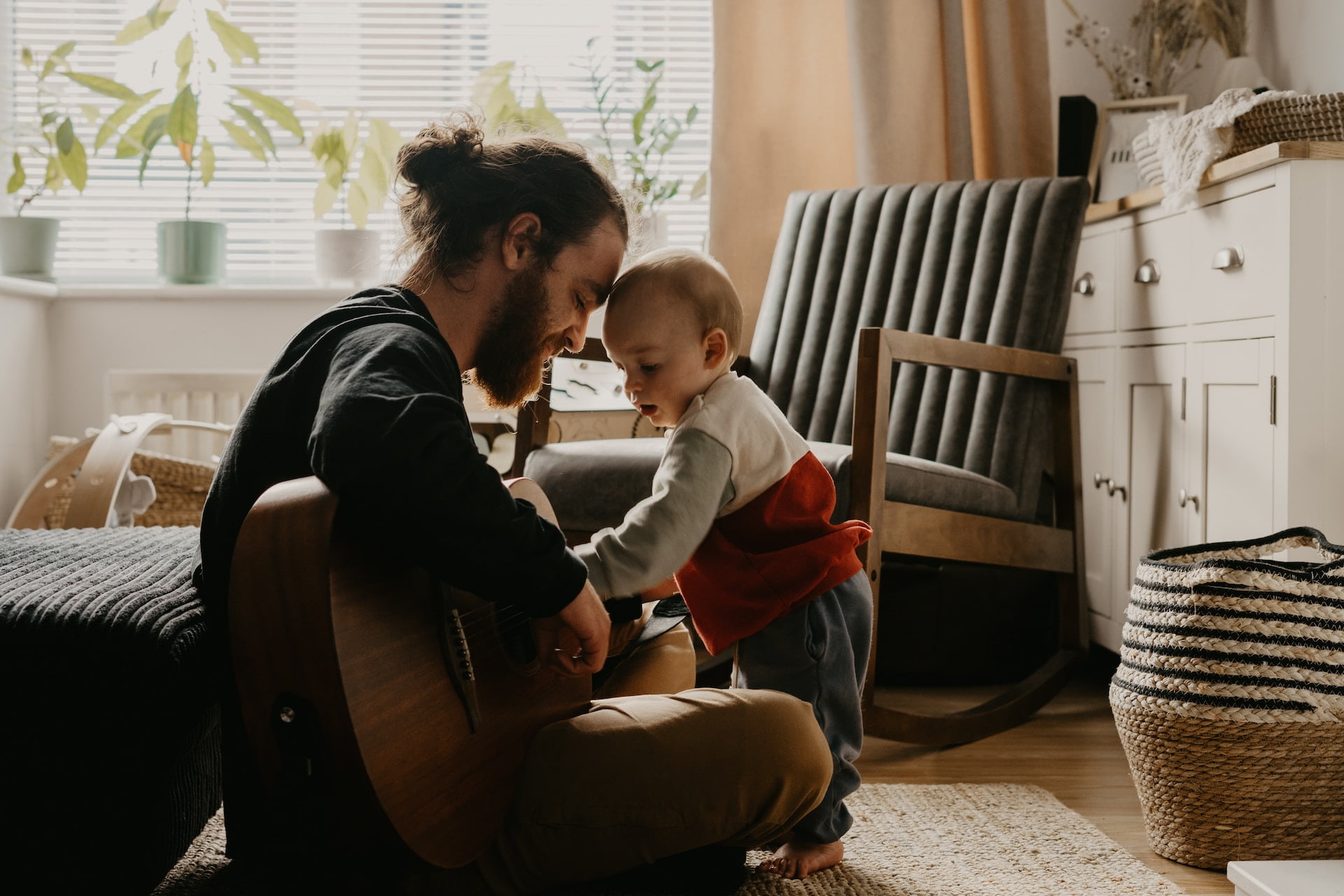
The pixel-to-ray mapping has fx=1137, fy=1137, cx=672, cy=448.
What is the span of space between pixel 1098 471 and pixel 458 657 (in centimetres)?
164

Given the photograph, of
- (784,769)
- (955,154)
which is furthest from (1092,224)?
(784,769)

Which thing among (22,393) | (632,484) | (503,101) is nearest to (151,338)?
(22,393)

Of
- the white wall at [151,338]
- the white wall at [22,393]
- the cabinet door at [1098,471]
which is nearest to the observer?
the cabinet door at [1098,471]

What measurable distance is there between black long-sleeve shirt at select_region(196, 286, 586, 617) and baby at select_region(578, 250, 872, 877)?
277mm

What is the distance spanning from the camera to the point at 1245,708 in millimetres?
1171

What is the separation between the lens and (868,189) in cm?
234

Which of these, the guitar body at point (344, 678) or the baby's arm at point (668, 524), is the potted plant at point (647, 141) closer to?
the baby's arm at point (668, 524)

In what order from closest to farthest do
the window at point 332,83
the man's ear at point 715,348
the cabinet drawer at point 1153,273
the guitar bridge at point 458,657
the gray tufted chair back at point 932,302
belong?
1. the guitar bridge at point 458,657
2. the man's ear at point 715,348
3. the cabinet drawer at point 1153,273
4. the gray tufted chair back at point 932,302
5. the window at point 332,83

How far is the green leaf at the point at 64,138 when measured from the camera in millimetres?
2581

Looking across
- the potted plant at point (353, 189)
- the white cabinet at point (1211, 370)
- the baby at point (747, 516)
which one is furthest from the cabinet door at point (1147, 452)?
the potted plant at point (353, 189)

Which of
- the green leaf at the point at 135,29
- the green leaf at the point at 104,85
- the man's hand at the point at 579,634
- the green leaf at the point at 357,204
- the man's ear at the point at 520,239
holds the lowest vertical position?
the man's hand at the point at 579,634

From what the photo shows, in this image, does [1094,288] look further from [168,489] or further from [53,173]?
[53,173]

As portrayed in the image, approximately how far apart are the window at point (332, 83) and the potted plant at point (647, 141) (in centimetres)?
4

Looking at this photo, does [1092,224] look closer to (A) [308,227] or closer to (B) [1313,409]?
(B) [1313,409]
